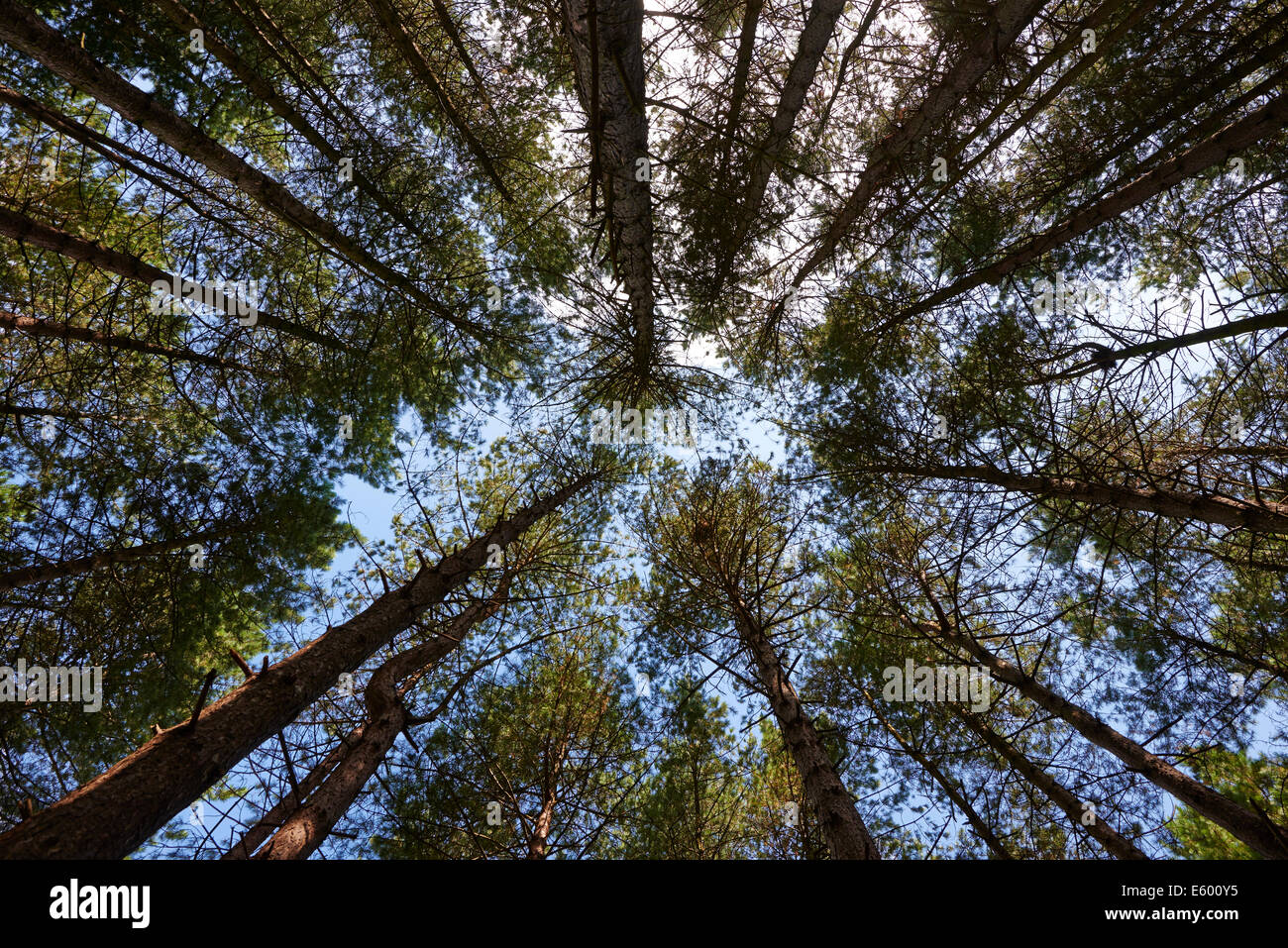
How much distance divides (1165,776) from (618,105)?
651 centimetres

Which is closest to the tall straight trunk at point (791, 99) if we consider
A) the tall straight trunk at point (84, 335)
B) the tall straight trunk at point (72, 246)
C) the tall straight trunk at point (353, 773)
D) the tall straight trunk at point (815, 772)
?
the tall straight trunk at point (815, 772)

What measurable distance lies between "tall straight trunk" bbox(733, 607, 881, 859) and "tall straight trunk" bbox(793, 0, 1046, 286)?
4.15 metres

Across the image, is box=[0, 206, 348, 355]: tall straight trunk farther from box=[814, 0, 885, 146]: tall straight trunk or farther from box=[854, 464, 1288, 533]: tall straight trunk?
box=[854, 464, 1288, 533]: tall straight trunk

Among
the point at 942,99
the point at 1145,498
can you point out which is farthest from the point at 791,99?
the point at 1145,498

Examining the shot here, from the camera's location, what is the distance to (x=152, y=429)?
18.5ft

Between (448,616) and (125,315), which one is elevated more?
(125,315)

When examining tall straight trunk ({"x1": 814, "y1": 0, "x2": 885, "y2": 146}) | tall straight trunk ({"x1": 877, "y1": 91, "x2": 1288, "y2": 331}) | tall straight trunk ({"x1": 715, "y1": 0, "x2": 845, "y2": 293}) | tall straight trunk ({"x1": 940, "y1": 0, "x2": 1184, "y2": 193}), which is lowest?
tall straight trunk ({"x1": 877, "y1": 91, "x2": 1288, "y2": 331})

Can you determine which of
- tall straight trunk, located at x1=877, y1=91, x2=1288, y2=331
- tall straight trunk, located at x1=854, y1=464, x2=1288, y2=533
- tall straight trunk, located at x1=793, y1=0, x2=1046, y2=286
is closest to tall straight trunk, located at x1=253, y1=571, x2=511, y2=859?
A: tall straight trunk, located at x1=854, y1=464, x2=1288, y2=533

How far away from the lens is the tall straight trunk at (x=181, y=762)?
5.95ft

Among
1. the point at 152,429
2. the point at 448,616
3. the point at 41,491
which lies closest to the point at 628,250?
the point at 448,616

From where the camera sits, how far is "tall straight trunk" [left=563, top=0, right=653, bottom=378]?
2.69 metres

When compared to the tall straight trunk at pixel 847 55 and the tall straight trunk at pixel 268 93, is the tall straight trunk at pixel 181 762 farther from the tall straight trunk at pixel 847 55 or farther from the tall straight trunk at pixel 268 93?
the tall straight trunk at pixel 847 55

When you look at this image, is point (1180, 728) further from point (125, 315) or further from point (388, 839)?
point (125, 315)

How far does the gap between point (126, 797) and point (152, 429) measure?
543 cm
